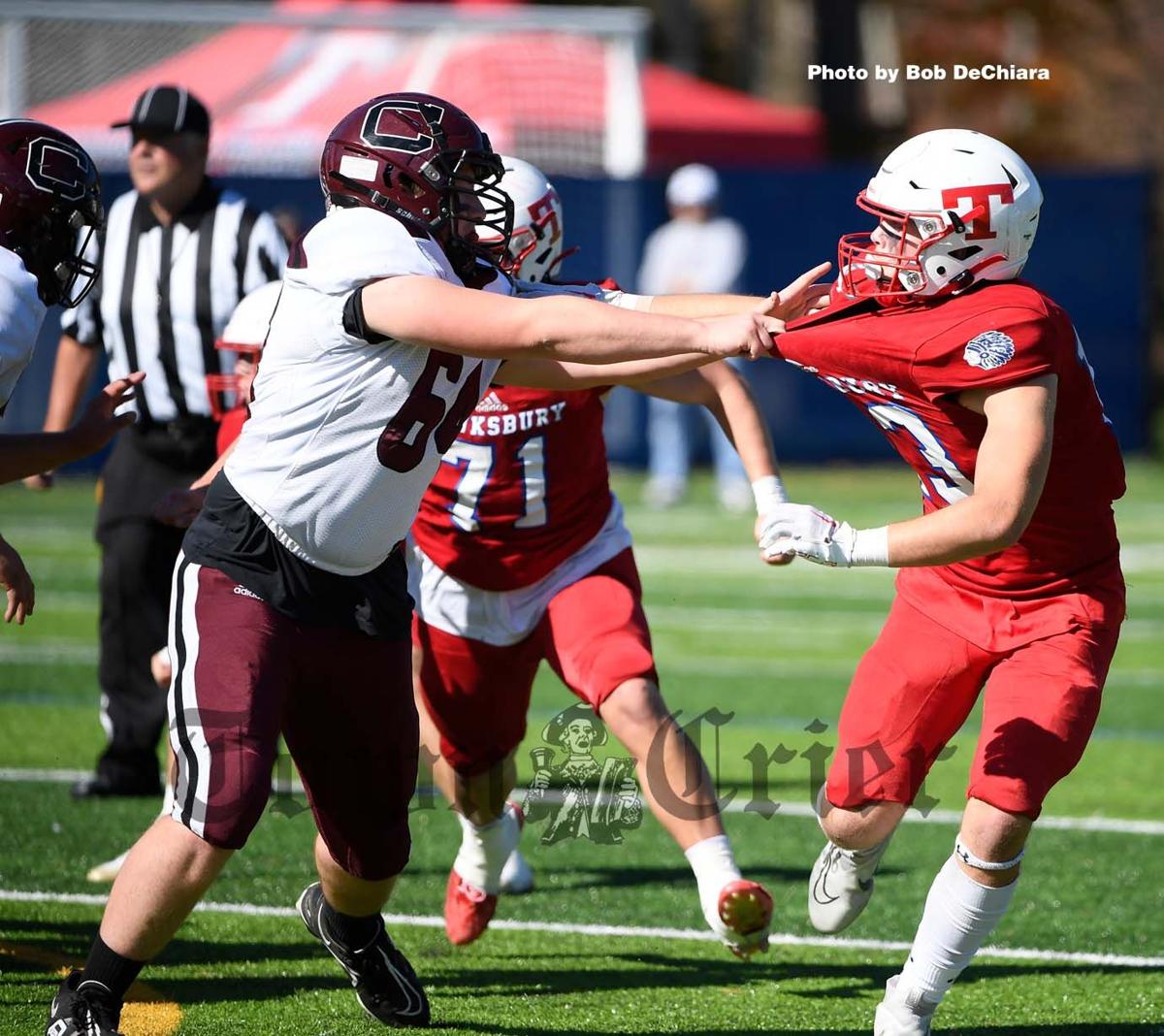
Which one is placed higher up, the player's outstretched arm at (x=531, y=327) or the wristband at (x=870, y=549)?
the player's outstretched arm at (x=531, y=327)

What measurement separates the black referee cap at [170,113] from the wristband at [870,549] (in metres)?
2.93

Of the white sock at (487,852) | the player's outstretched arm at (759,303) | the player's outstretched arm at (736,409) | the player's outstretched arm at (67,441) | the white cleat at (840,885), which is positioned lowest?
the white sock at (487,852)

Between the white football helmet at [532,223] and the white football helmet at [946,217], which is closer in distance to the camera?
the white football helmet at [946,217]

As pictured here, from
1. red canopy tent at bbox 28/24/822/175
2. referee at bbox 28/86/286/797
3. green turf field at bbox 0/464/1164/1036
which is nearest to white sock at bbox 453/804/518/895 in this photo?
green turf field at bbox 0/464/1164/1036

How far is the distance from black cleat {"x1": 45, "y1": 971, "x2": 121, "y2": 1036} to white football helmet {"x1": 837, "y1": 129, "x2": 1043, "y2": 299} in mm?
1985

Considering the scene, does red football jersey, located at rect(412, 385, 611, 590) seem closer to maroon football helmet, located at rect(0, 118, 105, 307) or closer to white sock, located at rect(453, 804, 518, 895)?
white sock, located at rect(453, 804, 518, 895)

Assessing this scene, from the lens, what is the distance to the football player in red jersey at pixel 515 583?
4199 mm

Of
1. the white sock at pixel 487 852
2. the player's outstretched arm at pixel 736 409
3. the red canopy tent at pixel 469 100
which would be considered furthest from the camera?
the red canopy tent at pixel 469 100

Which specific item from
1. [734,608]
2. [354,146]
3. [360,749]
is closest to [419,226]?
[354,146]

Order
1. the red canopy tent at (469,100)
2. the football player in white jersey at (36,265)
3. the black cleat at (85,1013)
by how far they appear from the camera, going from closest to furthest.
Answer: the black cleat at (85,1013), the football player in white jersey at (36,265), the red canopy tent at (469,100)

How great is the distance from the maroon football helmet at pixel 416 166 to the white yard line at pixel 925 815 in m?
2.76

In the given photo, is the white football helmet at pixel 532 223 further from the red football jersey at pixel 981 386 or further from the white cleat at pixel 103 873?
the white cleat at pixel 103 873

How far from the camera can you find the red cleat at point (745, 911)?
375 cm

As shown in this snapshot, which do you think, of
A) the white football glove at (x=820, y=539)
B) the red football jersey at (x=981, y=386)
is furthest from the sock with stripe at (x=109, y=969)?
the red football jersey at (x=981, y=386)
